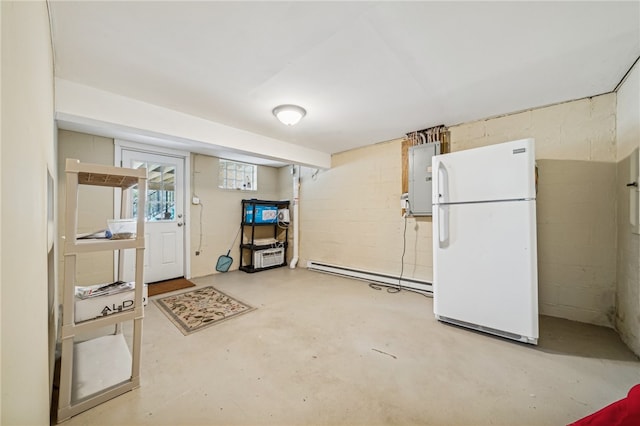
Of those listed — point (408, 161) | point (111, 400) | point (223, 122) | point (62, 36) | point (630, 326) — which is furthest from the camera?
point (408, 161)

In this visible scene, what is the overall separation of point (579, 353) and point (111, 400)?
3.25 meters

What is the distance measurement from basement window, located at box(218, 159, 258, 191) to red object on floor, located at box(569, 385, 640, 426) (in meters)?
4.86

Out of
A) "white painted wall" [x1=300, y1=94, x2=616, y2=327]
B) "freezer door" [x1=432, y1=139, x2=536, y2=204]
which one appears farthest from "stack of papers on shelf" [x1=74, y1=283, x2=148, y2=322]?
"white painted wall" [x1=300, y1=94, x2=616, y2=327]

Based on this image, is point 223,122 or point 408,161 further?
point 408,161

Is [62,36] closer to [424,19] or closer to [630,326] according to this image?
[424,19]

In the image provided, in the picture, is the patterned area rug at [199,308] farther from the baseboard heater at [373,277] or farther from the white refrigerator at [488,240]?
the white refrigerator at [488,240]

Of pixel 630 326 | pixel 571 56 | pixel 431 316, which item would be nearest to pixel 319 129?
Answer: pixel 571 56

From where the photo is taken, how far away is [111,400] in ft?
4.70

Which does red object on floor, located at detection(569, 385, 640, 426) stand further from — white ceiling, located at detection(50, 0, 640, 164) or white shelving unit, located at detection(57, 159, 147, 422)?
white shelving unit, located at detection(57, 159, 147, 422)

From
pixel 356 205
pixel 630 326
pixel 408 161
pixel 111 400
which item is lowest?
pixel 111 400

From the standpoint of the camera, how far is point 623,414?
2.90ft

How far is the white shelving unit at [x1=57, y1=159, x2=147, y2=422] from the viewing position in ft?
4.24

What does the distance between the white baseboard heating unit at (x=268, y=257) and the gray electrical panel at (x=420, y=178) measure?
268cm

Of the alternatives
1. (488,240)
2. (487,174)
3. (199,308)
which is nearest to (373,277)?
(488,240)
